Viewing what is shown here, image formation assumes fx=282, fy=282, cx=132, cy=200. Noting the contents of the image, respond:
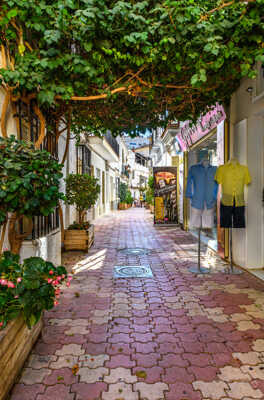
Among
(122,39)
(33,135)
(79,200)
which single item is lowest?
(79,200)

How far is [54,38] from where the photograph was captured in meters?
2.68

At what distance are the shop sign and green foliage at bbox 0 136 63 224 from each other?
3.13 m

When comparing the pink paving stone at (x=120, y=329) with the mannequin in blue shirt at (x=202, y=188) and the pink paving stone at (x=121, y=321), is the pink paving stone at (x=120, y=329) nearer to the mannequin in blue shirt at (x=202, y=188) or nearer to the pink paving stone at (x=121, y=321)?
the pink paving stone at (x=121, y=321)

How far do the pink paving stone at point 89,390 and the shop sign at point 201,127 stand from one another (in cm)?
412

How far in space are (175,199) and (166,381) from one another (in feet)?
30.1

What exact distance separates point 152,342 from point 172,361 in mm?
328

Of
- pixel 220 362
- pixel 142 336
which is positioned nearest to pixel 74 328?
pixel 142 336

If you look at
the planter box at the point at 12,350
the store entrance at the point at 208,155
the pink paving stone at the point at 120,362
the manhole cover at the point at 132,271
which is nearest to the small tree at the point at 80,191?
the manhole cover at the point at 132,271

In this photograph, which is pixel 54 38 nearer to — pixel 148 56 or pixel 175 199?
pixel 148 56

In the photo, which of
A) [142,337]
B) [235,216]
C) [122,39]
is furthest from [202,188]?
[142,337]

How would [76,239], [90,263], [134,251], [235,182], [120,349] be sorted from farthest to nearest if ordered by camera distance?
[134,251]
[76,239]
[90,263]
[235,182]
[120,349]

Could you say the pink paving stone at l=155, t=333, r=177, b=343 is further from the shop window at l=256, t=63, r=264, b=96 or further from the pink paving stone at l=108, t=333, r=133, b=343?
the shop window at l=256, t=63, r=264, b=96

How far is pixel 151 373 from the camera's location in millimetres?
2076

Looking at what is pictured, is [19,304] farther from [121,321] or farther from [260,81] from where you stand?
[260,81]
